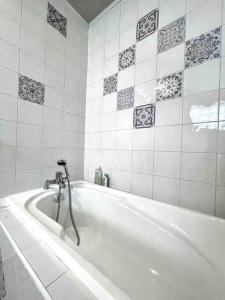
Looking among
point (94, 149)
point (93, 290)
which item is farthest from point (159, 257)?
point (94, 149)

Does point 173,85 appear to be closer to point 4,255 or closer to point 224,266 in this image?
point 224,266

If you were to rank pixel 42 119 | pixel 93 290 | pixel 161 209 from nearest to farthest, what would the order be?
pixel 93 290 → pixel 161 209 → pixel 42 119

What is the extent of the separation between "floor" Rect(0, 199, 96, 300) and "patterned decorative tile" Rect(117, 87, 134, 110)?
3.49 ft

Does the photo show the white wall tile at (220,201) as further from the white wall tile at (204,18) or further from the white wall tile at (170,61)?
the white wall tile at (204,18)

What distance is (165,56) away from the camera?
1051 mm

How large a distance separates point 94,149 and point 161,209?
0.86 meters

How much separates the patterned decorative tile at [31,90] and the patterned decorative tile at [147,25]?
90 cm

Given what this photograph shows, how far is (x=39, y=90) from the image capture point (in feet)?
3.98

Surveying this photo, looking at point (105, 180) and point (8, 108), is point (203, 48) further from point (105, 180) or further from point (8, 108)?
point (8, 108)

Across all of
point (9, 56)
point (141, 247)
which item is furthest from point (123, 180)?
point (9, 56)

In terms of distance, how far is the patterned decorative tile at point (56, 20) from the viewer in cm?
128

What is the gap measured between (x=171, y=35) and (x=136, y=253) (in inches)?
56.7

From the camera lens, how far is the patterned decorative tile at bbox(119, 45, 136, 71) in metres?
1.24

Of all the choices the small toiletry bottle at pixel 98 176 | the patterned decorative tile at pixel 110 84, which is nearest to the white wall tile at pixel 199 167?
the small toiletry bottle at pixel 98 176
